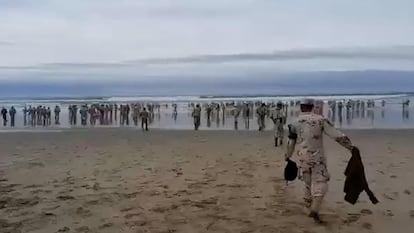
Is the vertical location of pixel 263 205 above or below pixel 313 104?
below

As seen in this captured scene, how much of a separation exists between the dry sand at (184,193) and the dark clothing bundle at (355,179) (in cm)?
37

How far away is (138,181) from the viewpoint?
1247cm

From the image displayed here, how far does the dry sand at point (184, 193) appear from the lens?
8.44 m

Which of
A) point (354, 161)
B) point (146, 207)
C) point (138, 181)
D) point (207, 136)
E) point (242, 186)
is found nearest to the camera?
point (354, 161)

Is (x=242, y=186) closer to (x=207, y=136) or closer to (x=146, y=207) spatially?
(x=146, y=207)

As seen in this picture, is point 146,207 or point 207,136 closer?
point 146,207

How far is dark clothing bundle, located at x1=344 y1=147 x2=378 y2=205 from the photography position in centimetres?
830

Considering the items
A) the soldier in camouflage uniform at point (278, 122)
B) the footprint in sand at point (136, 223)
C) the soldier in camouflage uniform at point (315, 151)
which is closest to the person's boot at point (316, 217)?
the soldier in camouflage uniform at point (315, 151)

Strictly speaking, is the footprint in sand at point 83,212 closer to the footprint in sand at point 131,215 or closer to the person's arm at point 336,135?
the footprint in sand at point 131,215

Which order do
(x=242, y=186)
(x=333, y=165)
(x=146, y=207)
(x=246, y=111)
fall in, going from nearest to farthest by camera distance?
(x=146, y=207) → (x=242, y=186) → (x=333, y=165) → (x=246, y=111)

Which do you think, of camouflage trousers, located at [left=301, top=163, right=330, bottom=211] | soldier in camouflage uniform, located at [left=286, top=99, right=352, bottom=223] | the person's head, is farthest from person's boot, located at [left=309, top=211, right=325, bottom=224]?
the person's head

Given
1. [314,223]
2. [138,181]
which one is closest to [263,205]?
[314,223]

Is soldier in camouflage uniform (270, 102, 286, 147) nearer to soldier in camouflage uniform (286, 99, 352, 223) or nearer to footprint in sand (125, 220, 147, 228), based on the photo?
soldier in camouflage uniform (286, 99, 352, 223)

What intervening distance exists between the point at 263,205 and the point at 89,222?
268 centimetres
